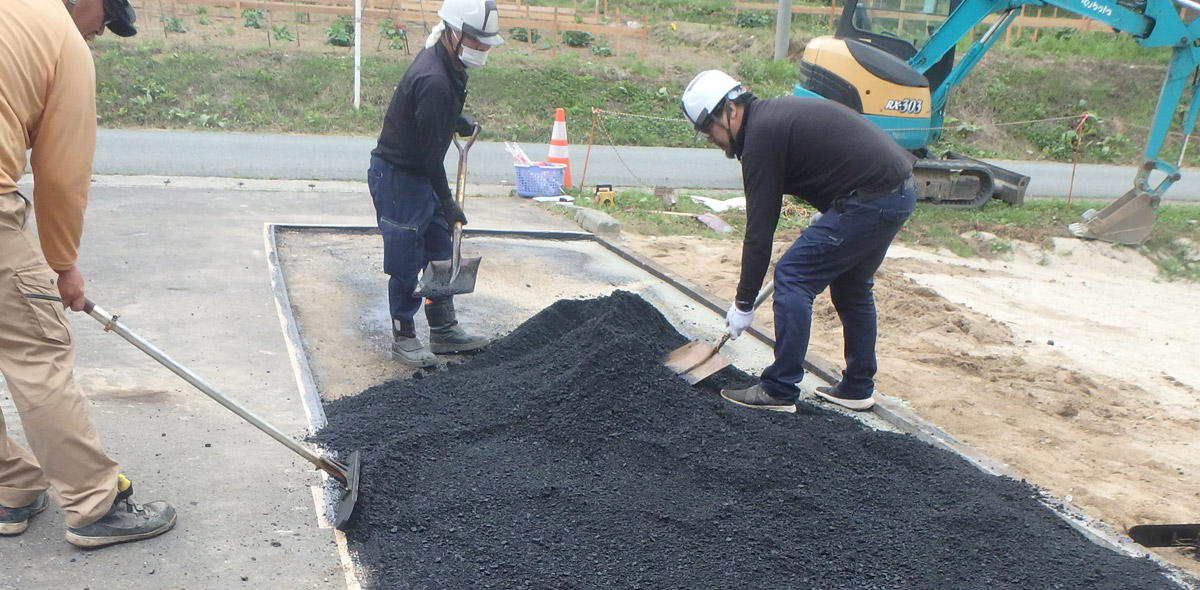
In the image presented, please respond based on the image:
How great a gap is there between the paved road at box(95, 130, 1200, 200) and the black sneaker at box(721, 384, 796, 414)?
630 cm

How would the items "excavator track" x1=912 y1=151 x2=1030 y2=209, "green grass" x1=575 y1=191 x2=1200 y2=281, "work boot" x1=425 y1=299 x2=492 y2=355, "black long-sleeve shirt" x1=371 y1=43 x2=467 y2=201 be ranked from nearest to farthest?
"black long-sleeve shirt" x1=371 y1=43 x2=467 y2=201 < "work boot" x1=425 y1=299 x2=492 y2=355 < "green grass" x1=575 y1=191 x2=1200 y2=281 < "excavator track" x1=912 y1=151 x2=1030 y2=209

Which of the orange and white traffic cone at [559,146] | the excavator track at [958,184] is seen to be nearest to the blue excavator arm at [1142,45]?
the excavator track at [958,184]

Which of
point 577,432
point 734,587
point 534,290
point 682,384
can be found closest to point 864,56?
point 534,290

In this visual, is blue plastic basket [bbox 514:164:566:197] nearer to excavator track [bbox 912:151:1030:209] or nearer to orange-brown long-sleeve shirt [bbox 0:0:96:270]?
excavator track [bbox 912:151:1030:209]

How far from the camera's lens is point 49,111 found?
263 cm

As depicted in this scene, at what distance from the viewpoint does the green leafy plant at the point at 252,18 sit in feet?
58.4

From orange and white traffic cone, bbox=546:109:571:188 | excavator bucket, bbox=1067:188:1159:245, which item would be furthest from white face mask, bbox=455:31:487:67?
excavator bucket, bbox=1067:188:1159:245

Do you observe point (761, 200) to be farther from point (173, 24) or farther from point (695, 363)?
point (173, 24)

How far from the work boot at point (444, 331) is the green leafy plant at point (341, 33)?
13.8 m

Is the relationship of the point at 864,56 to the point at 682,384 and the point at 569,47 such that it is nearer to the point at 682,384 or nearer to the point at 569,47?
the point at 682,384

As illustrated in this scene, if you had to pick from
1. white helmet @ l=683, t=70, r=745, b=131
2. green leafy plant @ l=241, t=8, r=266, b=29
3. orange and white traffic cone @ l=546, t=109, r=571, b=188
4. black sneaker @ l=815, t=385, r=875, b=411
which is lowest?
black sneaker @ l=815, t=385, r=875, b=411

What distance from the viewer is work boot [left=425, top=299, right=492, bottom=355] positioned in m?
4.79

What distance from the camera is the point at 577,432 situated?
3.68 meters

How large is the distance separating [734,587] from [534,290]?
11.2 ft
